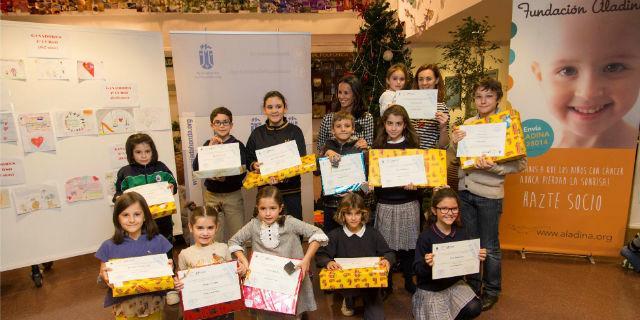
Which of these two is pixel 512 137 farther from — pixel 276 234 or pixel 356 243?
pixel 276 234

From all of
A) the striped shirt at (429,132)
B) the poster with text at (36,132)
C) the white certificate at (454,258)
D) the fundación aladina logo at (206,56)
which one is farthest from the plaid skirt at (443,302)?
the poster with text at (36,132)

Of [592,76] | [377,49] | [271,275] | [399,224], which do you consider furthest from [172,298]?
[592,76]

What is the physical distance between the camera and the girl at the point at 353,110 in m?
3.30

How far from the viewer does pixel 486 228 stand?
2.96 metres

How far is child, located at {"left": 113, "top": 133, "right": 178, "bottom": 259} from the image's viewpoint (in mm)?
3055

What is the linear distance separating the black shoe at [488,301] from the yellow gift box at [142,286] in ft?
8.05

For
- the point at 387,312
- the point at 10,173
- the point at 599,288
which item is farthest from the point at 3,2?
the point at 599,288

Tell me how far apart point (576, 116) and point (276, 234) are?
3.18 meters

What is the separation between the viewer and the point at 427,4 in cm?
529

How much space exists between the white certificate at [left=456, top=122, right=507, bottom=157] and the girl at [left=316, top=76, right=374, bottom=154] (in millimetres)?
821

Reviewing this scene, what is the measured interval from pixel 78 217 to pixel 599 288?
5196 millimetres

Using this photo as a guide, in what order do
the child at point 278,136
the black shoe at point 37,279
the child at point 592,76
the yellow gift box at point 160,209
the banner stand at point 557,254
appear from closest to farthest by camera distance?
the yellow gift box at point 160,209
the child at point 278,136
the child at point 592,76
the black shoe at point 37,279
the banner stand at point 557,254

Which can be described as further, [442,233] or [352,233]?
[352,233]

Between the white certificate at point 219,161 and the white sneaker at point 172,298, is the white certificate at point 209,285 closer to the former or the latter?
the white certificate at point 219,161
